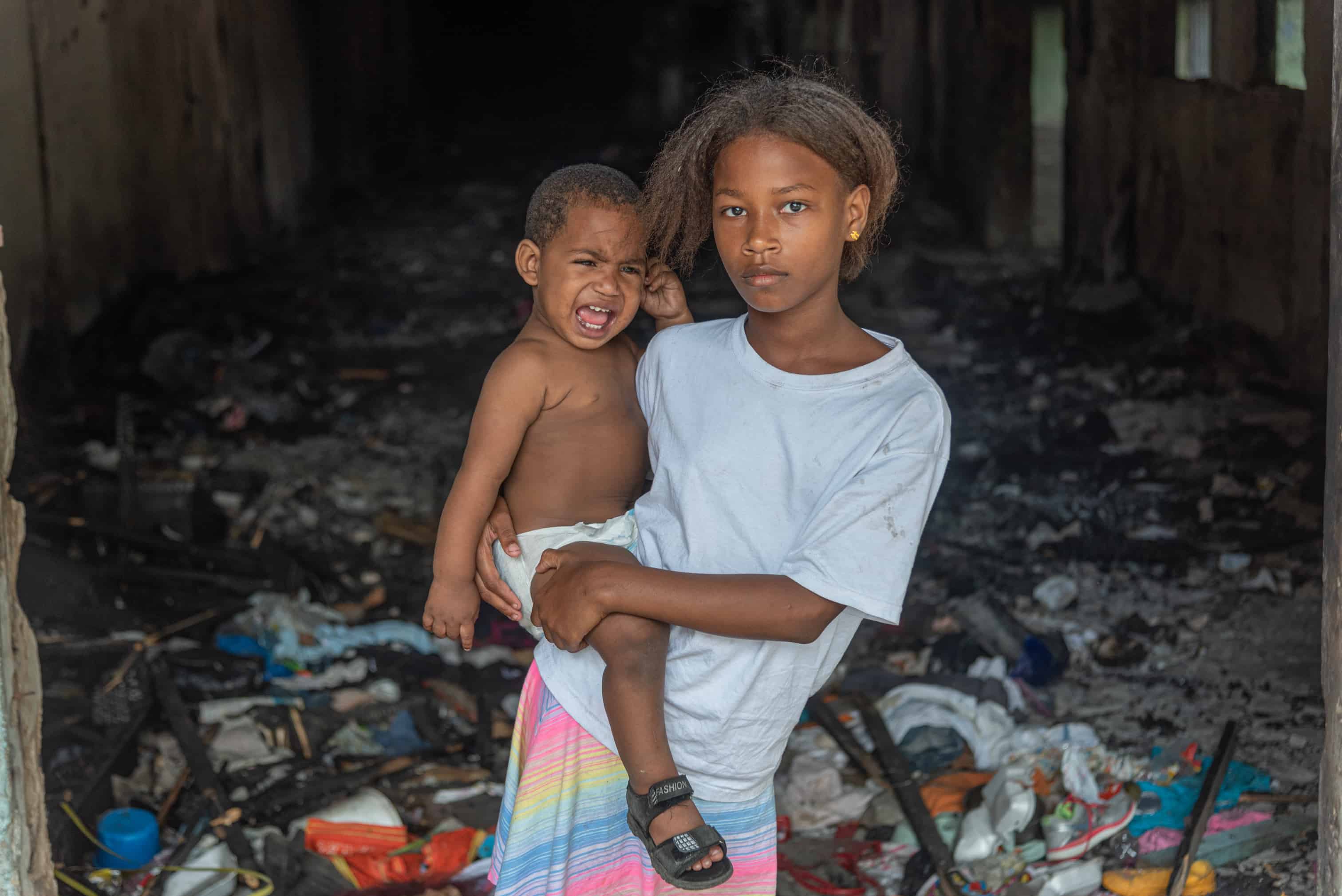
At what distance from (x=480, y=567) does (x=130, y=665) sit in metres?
2.32

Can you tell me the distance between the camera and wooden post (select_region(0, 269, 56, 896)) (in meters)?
1.99

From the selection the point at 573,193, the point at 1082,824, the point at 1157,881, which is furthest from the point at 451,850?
the point at 573,193

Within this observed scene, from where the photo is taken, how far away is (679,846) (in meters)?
1.86

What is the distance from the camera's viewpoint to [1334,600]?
2057mm

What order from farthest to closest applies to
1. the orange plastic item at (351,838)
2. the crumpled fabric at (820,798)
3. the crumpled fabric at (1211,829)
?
1. the crumpled fabric at (820,798)
2. the orange plastic item at (351,838)
3. the crumpled fabric at (1211,829)

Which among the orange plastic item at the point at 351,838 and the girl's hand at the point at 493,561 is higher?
the girl's hand at the point at 493,561

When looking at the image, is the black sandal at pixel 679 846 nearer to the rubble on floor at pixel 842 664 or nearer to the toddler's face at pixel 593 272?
the toddler's face at pixel 593 272

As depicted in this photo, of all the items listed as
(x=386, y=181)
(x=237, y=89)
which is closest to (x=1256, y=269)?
(x=237, y=89)

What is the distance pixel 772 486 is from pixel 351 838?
6.69ft

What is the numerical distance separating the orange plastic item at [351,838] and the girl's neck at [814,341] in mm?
2028

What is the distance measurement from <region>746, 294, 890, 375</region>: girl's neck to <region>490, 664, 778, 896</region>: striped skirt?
0.62 metres

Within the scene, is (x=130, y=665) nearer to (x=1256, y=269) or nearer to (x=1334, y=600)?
(x=1334, y=600)

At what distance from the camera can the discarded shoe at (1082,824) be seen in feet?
10.5

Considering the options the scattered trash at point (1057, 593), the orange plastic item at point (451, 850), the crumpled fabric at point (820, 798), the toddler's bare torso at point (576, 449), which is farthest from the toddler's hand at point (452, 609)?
the scattered trash at point (1057, 593)
